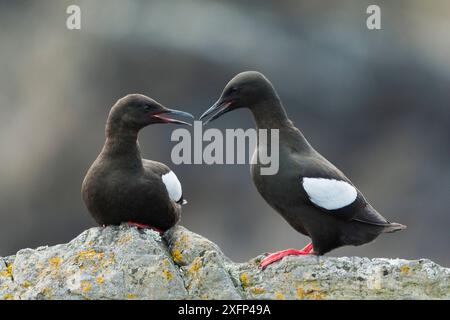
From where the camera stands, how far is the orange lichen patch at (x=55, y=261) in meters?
9.38

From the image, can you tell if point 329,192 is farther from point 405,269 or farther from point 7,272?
point 7,272

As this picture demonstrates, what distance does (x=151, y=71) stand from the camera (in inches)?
1077

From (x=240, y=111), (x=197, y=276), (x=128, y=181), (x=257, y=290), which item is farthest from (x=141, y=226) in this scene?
(x=240, y=111)

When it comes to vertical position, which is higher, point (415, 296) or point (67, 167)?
point (415, 296)

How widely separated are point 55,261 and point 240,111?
15939mm

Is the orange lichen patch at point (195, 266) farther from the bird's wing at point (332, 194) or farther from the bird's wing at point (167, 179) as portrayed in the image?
the bird's wing at point (167, 179)

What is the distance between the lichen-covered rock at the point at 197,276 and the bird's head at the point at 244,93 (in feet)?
4.71

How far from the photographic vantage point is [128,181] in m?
10.1

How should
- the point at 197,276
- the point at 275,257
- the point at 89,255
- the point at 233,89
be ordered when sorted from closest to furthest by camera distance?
the point at 197,276 < the point at 89,255 < the point at 275,257 < the point at 233,89

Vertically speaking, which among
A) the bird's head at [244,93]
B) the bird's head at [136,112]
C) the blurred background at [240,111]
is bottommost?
the blurred background at [240,111]

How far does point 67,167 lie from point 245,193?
462 centimetres

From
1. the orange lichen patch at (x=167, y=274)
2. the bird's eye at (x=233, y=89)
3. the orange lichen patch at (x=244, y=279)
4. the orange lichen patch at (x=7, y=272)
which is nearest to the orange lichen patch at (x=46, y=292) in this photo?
the orange lichen patch at (x=7, y=272)
